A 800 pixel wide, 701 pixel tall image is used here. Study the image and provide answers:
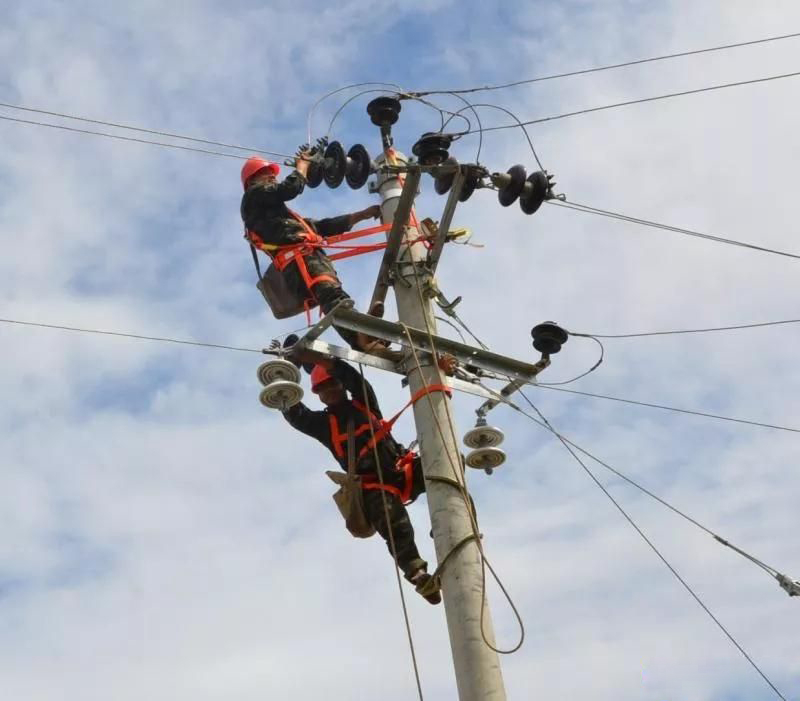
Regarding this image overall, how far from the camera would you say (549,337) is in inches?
252

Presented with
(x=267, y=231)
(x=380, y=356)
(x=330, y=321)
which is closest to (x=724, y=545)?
(x=380, y=356)

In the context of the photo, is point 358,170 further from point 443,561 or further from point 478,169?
point 443,561

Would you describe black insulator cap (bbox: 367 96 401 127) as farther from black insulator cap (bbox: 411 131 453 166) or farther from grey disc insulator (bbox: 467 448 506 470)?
grey disc insulator (bbox: 467 448 506 470)

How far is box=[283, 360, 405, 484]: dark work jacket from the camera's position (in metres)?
6.71

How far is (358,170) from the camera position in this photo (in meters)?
7.21

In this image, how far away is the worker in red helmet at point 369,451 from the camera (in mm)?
6285

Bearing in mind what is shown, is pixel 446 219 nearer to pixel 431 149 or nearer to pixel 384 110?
pixel 431 149

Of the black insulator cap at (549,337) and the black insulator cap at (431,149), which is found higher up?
the black insulator cap at (431,149)

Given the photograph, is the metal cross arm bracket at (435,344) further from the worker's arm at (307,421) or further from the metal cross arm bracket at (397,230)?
the worker's arm at (307,421)

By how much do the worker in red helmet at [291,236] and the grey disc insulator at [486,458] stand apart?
1.48 meters

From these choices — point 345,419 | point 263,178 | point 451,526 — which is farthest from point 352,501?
point 263,178

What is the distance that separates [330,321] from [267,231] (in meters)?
1.95

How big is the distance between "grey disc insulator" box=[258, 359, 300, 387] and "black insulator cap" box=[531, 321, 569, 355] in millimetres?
1441

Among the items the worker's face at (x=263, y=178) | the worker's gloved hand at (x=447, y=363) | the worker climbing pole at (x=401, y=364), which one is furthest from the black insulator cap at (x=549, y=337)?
the worker's face at (x=263, y=178)
